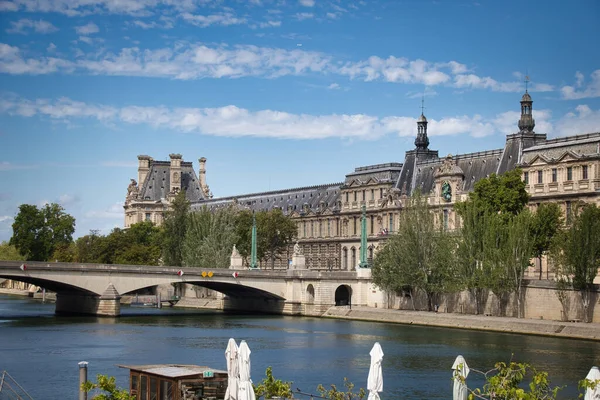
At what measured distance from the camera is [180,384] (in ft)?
122

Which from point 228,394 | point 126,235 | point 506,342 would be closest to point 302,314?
point 506,342

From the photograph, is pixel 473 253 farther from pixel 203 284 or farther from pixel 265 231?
pixel 265 231

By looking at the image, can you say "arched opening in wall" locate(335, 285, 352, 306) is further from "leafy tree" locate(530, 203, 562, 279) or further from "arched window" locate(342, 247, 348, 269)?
"leafy tree" locate(530, 203, 562, 279)

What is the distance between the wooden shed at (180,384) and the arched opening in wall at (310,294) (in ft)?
236

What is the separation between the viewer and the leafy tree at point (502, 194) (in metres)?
96.7

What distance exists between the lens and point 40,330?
83625 millimetres

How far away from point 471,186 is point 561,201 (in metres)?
15.8

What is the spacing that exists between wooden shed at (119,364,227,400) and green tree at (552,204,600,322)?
162ft

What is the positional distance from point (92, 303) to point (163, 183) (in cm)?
9428

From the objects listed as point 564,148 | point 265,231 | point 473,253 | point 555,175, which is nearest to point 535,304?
point 473,253

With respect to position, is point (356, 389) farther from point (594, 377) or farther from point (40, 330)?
point (40, 330)

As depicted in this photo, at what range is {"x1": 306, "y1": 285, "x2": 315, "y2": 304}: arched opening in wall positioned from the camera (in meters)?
111

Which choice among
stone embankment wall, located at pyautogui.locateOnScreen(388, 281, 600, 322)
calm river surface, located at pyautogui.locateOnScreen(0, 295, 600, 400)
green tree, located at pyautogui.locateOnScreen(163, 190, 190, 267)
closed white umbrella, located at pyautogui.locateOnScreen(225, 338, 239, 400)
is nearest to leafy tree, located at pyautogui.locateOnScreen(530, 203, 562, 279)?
stone embankment wall, located at pyautogui.locateOnScreen(388, 281, 600, 322)

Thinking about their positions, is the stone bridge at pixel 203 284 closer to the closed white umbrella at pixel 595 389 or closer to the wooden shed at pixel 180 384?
the wooden shed at pixel 180 384
